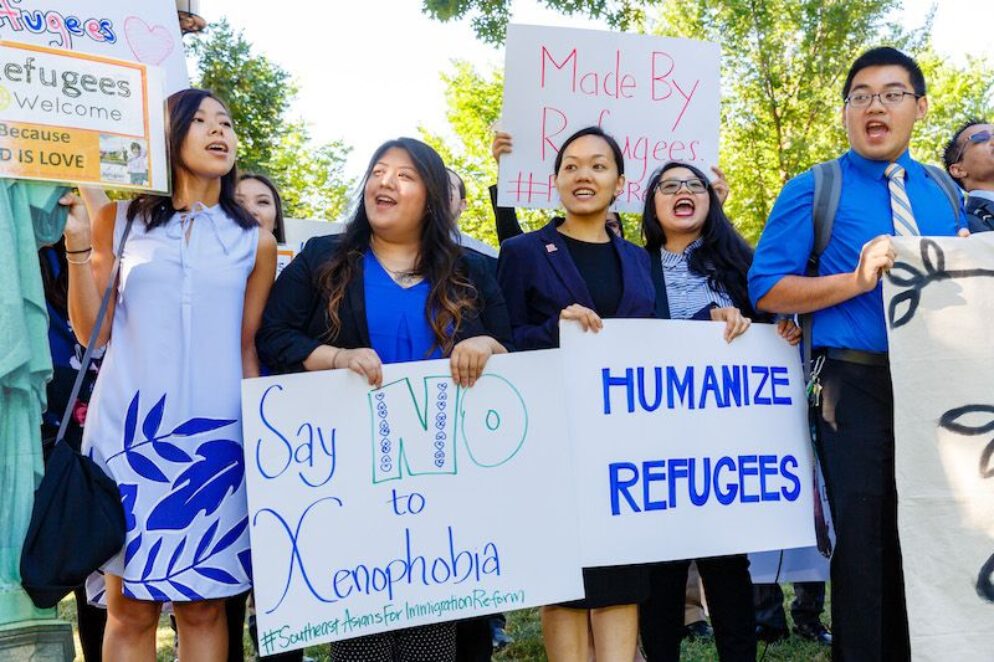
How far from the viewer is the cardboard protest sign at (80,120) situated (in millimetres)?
2746

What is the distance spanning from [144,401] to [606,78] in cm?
284

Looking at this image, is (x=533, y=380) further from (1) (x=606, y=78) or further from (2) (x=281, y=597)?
(1) (x=606, y=78)

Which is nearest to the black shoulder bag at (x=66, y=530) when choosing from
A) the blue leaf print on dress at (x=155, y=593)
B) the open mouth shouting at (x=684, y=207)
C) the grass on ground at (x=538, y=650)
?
the blue leaf print on dress at (x=155, y=593)

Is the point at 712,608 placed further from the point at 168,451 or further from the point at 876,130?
the point at 168,451

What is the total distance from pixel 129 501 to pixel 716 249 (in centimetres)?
246

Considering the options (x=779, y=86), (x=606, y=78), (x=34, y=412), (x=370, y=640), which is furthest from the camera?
(x=779, y=86)

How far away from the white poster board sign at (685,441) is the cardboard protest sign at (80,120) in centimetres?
150

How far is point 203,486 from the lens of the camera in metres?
2.95

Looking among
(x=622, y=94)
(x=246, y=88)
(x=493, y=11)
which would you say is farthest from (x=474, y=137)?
(x=622, y=94)

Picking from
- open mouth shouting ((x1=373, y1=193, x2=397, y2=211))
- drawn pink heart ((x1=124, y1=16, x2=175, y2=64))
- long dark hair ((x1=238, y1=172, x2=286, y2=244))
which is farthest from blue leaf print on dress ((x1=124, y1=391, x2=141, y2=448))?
long dark hair ((x1=238, y1=172, x2=286, y2=244))

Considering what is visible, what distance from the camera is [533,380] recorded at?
10.4ft

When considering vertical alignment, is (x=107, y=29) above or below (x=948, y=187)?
above

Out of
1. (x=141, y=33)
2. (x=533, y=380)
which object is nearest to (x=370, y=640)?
(x=533, y=380)

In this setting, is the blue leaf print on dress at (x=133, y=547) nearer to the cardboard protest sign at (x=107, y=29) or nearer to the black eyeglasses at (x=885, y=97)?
the cardboard protest sign at (x=107, y=29)
